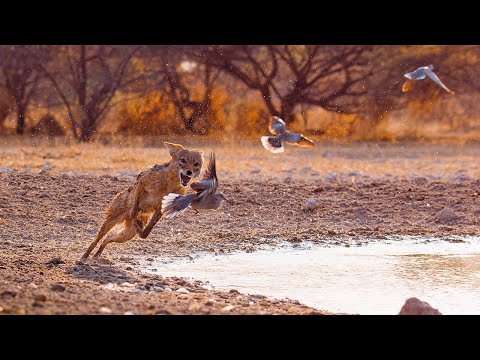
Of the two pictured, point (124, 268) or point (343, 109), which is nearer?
point (124, 268)

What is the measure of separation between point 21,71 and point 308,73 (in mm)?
6343

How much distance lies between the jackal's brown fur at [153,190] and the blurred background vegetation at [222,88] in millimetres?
12176

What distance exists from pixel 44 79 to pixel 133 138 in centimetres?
362

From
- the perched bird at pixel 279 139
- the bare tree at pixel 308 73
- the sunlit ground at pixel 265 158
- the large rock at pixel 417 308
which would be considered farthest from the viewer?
the bare tree at pixel 308 73

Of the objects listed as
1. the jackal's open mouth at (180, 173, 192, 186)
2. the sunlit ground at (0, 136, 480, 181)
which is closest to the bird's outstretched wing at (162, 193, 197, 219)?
the jackal's open mouth at (180, 173, 192, 186)

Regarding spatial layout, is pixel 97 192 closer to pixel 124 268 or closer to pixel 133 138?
pixel 124 268

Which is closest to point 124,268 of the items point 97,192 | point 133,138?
point 97,192

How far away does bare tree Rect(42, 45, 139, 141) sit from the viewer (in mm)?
19859

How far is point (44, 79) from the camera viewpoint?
21.3m

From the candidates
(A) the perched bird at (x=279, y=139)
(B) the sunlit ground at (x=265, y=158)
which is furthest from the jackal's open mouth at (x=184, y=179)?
(B) the sunlit ground at (x=265, y=158)

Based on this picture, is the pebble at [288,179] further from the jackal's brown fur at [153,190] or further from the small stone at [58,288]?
the small stone at [58,288]

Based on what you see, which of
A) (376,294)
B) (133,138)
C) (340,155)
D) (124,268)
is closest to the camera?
(376,294)

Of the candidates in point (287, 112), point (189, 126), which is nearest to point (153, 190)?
point (189, 126)

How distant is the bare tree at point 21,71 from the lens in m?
20.5
